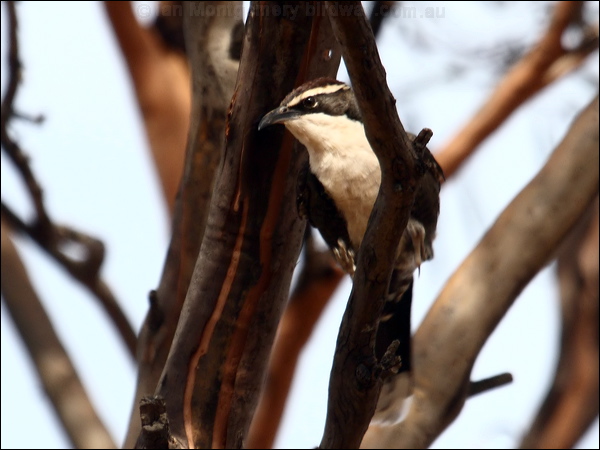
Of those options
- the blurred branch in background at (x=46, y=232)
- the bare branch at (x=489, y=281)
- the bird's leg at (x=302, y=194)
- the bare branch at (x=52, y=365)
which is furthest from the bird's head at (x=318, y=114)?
the bare branch at (x=52, y=365)

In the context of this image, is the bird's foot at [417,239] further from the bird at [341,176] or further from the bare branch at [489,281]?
the bare branch at [489,281]

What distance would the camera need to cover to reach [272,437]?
4.86m

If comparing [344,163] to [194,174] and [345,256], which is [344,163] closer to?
[345,256]

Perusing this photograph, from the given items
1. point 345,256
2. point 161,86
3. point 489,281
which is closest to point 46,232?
point 161,86

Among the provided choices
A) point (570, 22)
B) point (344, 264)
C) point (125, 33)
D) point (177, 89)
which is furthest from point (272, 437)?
point (570, 22)

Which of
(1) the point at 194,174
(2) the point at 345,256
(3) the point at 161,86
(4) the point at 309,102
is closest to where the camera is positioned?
(4) the point at 309,102

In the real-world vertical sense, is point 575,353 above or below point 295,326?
below

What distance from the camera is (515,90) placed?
509 cm

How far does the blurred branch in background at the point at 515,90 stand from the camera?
5047 millimetres

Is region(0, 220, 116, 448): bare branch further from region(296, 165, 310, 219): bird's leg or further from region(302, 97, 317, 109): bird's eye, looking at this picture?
region(302, 97, 317, 109): bird's eye

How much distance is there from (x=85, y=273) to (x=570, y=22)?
10.5 feet

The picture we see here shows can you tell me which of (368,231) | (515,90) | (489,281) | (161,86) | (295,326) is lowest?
(295,326)

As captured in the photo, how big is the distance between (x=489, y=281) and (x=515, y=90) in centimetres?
135

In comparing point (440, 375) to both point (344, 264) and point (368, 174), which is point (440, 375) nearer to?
point (344, 264)
